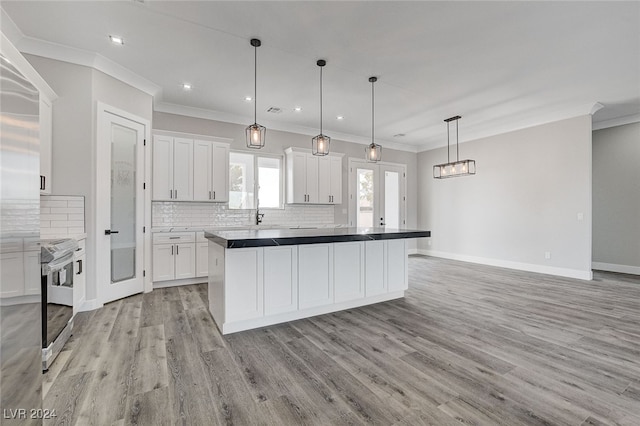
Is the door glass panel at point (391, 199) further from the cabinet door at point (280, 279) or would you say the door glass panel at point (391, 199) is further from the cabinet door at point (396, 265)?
the cabinet door at point (280, 279)

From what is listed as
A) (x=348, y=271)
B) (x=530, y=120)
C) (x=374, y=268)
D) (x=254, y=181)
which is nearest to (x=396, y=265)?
(x=374, y=268)

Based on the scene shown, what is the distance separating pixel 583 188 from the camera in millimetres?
5242

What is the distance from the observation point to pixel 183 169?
491cm

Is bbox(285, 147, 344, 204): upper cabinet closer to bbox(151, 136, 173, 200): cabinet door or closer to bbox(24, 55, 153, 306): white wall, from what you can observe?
bbox(151, 136, 173, 200): cabinet door

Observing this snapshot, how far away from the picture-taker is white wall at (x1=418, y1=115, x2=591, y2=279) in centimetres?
533

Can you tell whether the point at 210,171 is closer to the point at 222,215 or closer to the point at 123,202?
the point at 222,215

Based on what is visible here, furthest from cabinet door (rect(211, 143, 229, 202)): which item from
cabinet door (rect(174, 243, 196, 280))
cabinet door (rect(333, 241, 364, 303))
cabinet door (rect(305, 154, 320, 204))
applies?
cabinet door (rect(333, 241, 364, 303))

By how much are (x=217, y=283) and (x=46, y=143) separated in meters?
2.44

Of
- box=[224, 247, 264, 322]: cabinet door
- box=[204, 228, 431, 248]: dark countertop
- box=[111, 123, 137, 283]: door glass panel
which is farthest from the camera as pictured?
box=[111, 123, 137, 283]: door glass panel

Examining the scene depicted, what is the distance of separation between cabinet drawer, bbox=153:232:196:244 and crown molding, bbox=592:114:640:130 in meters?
8.21

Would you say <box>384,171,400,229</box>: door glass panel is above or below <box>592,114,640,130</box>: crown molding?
below

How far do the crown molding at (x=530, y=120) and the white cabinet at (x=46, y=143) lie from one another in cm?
725

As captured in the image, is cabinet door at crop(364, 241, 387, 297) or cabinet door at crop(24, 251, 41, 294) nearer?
cabinet door at crop(24, 251, 41, 294)

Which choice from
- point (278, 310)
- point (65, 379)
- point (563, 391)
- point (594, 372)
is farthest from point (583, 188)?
point (65, 379)
